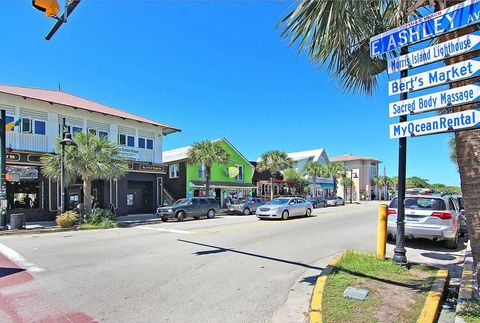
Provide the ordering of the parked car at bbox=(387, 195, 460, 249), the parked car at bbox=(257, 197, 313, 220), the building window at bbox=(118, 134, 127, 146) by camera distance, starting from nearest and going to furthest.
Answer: the parked car at bbox=(387, 195, 460, 249) → the parked car at bbox=(257, 197, 313, 220) → the building window at bbox=(118, 134, 127, 146)

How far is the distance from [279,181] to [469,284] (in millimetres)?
43769

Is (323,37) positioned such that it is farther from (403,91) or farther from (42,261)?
(42,261)

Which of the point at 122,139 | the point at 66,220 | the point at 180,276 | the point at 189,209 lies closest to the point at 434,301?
the point at 180,276

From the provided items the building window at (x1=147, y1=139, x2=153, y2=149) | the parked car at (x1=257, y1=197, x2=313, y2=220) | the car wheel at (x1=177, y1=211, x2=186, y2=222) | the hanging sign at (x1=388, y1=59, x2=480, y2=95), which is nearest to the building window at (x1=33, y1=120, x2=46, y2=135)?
the building window at (x1=147, y1=139, x2=153, y2=149)

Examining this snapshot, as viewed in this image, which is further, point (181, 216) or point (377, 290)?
point (181, 216)

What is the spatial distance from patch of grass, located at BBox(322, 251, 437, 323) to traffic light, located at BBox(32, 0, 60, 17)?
5928 millimetres

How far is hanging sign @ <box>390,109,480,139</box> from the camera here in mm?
4486

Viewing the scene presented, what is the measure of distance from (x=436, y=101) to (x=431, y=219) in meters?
6.94

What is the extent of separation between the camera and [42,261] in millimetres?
9234

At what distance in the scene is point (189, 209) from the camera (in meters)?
24.4

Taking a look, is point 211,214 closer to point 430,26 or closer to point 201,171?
point 201,171

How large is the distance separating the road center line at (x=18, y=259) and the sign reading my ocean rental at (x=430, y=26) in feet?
28.2

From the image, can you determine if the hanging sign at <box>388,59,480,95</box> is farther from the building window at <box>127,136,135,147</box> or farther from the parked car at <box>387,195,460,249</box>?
the building window at <box>127,136,135,147</box>

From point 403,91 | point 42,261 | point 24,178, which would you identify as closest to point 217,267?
point 42,261
